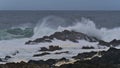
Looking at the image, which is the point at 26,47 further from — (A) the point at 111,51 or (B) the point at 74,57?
(A) the point at 111,51

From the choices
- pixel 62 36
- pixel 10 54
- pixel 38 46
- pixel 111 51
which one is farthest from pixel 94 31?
pixel 111 51

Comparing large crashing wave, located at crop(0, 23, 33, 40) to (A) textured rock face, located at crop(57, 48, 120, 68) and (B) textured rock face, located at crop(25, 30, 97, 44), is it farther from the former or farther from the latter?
(A) textured rock face, located at crop(57, 48, 120, 68)

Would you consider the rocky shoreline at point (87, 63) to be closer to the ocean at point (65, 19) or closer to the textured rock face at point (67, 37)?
the textured rock face at point (67, 37)

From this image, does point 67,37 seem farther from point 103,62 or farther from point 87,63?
point 87,63

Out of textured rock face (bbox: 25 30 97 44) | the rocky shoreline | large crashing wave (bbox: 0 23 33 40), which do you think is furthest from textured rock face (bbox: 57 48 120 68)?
large crashing wave (bbox: 0 23 33 40)

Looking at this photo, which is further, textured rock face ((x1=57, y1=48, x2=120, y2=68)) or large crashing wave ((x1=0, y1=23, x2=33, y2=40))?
large crashing wave ((x1=0, y1=23, x2=33, y2=40))

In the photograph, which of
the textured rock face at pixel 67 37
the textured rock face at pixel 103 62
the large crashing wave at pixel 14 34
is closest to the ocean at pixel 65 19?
the large crashing wave at pixel 14 34

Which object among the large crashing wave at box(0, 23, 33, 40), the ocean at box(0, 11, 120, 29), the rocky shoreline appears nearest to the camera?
the rocky shoreline

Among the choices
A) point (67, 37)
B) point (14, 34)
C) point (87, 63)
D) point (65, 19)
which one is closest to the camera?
point (87, 63)

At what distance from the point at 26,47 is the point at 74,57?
470 centimetres

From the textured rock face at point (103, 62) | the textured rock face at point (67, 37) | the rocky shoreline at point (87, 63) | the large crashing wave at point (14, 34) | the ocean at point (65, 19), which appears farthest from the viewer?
the ocean at point (65, 19)

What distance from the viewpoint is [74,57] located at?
16.0 metres

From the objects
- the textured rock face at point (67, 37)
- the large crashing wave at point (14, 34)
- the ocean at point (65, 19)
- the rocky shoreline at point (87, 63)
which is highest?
the rocky shoreline at point (87, 63)

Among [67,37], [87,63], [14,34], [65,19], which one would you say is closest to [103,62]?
[87,63]
